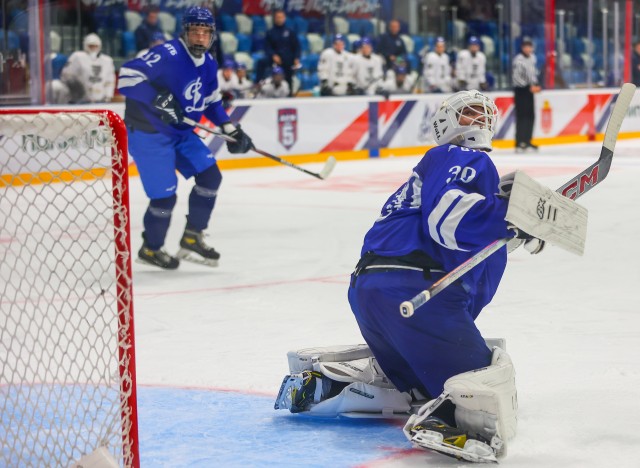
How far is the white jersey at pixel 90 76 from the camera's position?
10.1 metres

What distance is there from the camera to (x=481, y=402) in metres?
2.43

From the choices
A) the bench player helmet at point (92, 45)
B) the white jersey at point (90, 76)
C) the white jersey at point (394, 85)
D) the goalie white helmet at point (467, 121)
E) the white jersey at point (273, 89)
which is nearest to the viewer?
the goalie white helmet at point (467, 121)

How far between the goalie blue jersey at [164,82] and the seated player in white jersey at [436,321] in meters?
2.62

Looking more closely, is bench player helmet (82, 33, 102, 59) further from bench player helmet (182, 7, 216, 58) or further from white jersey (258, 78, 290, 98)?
bench player helmet (182, 7, 216, 58)

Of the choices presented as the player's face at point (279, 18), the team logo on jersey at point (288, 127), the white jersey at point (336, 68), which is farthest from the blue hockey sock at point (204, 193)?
the player's face at point (279, 18)

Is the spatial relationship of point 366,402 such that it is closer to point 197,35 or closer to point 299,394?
point 299,394

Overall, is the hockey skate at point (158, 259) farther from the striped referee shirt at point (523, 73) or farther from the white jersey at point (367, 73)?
the striped referee shirt at point (523, 73)

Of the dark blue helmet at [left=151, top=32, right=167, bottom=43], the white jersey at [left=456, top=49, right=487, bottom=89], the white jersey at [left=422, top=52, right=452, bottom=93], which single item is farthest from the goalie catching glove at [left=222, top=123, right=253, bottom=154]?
the white jersey at [left=456, top=49, right=487, bottom=89]

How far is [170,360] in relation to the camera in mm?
3482

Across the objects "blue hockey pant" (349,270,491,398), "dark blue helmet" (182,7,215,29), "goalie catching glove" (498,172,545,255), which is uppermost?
"dark blue helmet" (182,7,215,29)

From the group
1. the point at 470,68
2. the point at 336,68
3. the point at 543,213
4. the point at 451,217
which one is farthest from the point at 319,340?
the point at 470,68

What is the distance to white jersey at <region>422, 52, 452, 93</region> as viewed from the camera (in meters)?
13.5

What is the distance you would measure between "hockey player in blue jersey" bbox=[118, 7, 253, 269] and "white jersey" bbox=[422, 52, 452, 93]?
8.15m

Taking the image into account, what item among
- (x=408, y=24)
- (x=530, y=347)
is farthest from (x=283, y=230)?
(x=408, y=24)
